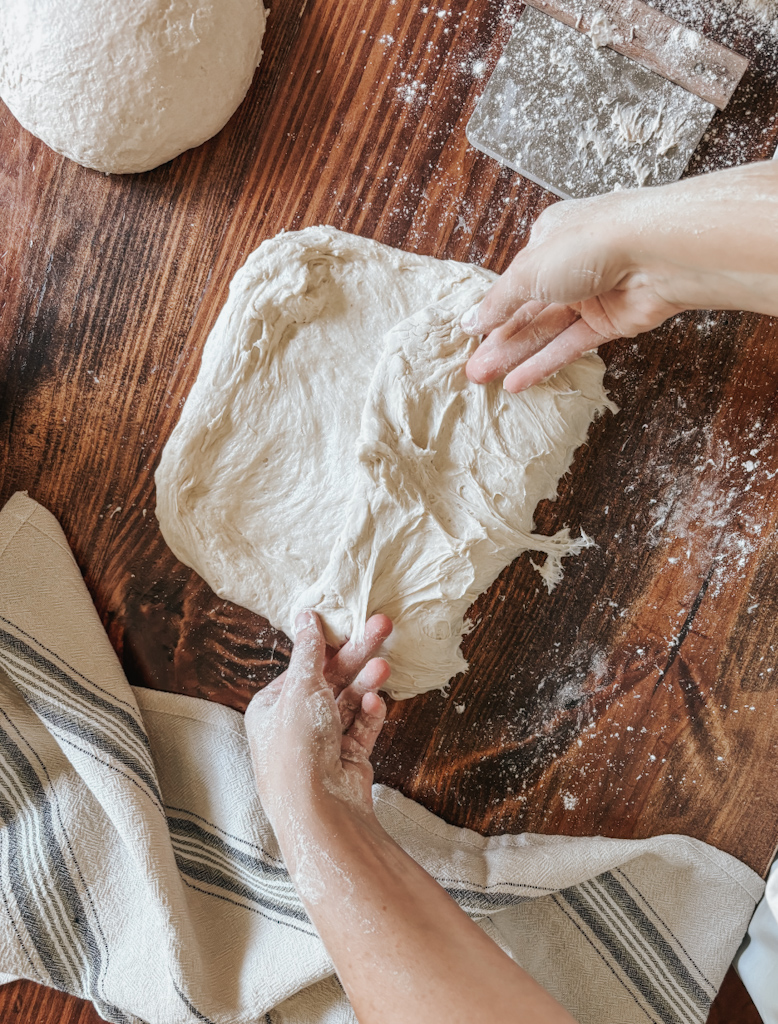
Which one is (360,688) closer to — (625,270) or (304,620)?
(304,620)

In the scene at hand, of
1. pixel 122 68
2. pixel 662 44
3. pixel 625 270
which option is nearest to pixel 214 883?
pixel 625 270

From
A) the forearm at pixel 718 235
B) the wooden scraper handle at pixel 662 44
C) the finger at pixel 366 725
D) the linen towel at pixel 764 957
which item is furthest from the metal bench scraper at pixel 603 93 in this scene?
the linen towel at pixel 764 957

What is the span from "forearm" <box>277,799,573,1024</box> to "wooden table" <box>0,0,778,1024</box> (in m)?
0.33

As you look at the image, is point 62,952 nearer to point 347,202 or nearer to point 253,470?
point 253,470

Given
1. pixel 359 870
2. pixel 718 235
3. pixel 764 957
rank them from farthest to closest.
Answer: pixel 764 957
pixel 359 870
pixel 718 235

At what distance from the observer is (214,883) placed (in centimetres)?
120

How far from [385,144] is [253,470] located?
63 cm

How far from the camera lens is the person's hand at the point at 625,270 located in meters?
0.76

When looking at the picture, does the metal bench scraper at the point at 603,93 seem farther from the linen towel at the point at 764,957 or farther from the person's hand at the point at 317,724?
the linen towel at the point at 764,957

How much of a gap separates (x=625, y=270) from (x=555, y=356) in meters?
0.17

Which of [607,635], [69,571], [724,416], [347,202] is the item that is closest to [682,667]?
[607,635]

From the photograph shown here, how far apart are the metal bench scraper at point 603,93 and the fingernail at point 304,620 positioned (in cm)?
82

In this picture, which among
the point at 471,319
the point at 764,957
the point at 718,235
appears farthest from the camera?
the point at 764,957

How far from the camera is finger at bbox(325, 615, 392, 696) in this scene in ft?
3.42
